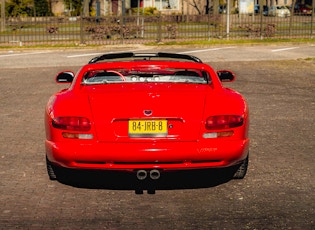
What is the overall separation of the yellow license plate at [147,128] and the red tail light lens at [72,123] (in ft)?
1.31

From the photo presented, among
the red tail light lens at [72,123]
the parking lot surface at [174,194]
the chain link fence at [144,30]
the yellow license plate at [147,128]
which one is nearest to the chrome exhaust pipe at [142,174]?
the parking lot surface at [174,194]

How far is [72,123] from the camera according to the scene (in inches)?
236

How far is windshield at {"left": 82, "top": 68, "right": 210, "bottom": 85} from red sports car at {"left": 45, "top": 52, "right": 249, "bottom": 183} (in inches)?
23.1

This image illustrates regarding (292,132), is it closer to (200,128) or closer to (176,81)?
(176,81)

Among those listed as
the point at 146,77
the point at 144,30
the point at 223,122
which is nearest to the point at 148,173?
the point at 223,122

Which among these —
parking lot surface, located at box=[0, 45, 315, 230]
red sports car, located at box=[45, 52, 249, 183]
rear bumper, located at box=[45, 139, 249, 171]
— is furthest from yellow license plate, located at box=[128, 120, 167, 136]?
parking lot surface, located at box=[0, 45, 315, 230]

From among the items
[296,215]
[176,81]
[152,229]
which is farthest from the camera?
[176,81]

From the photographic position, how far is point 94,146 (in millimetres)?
5867

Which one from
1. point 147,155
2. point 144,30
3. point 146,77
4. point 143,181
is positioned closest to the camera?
point 147,155

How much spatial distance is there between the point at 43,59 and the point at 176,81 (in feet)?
52.7

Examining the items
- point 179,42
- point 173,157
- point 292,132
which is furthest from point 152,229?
point 179,42

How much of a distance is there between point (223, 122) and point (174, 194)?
2.79ft

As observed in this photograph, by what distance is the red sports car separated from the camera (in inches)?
230

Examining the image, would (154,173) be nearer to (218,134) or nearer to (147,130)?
(147,130)
